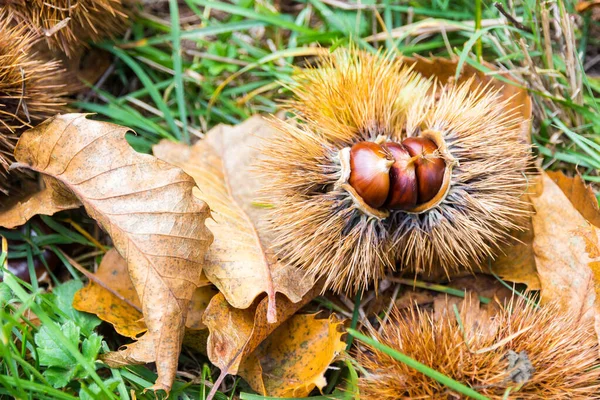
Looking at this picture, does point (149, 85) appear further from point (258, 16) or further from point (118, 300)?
point (118, 300)

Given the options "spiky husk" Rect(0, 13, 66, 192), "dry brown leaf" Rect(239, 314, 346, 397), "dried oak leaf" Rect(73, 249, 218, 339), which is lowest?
"dry brown leaf" Rect(239, 314, 346, 397)

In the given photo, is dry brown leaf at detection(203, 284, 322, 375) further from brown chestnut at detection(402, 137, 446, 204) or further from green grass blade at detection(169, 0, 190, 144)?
green grass blade at detection(169, 0, 190, 144)

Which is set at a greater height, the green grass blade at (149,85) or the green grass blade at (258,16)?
the green grass blade at (258,16)

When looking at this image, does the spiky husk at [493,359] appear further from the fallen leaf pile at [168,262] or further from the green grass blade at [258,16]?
the green grass blade at [258,16]

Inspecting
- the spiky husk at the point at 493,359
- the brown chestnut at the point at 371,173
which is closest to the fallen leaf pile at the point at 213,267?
the spiky husk at the point at 493,359

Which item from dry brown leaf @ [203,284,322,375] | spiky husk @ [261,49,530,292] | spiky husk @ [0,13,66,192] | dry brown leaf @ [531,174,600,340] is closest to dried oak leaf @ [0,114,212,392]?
dry brown leaf @ [203,284,322,375]

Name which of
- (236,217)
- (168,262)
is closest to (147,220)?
(168,262)
